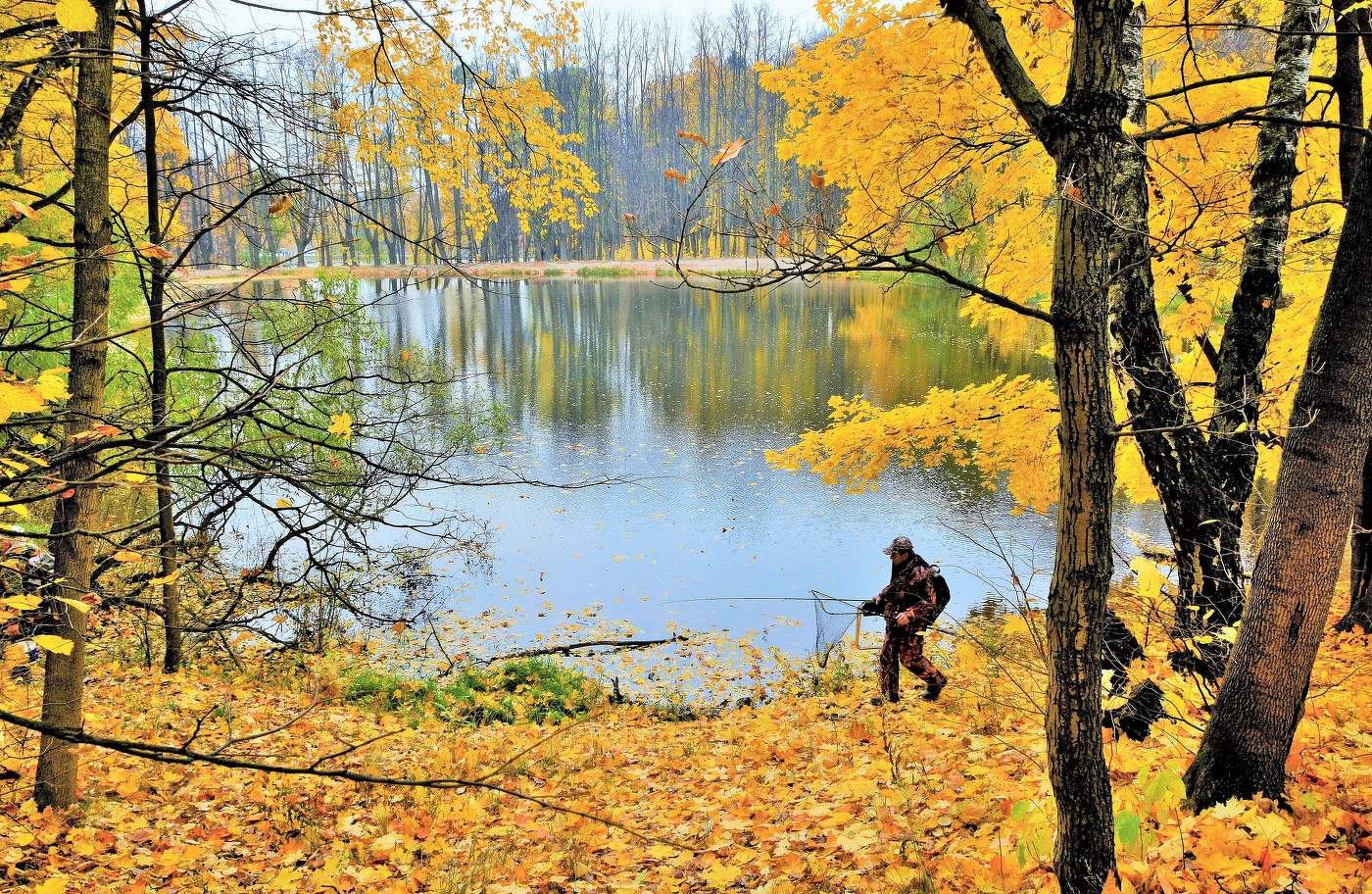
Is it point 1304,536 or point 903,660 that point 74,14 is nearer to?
point 1304,536

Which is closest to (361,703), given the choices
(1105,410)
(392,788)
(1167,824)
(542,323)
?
(392,788)

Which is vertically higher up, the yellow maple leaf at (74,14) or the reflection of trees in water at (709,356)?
the yellow maple leaf at (74,14)

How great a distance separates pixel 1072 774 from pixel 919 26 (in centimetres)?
526

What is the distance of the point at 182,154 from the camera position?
8.21 metres

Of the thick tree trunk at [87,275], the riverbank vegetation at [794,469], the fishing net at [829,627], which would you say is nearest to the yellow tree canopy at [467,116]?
the riverbank vegetation at [794,469]

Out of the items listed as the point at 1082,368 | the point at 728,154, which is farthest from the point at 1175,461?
the point at 728,154

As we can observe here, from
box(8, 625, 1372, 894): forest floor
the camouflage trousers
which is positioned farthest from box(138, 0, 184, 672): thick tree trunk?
the camouflage trousers

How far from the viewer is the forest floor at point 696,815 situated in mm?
3135

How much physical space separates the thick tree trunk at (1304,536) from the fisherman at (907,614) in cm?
325

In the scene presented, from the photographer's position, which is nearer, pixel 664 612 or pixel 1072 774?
pixel 1072 774

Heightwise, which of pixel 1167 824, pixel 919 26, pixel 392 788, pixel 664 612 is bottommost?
pixel 664 612

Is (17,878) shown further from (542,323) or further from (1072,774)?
(542,323)

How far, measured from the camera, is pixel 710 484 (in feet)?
51.8

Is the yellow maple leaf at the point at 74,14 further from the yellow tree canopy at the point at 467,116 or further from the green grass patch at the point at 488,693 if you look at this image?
the green grass patch at the point at 488,693
